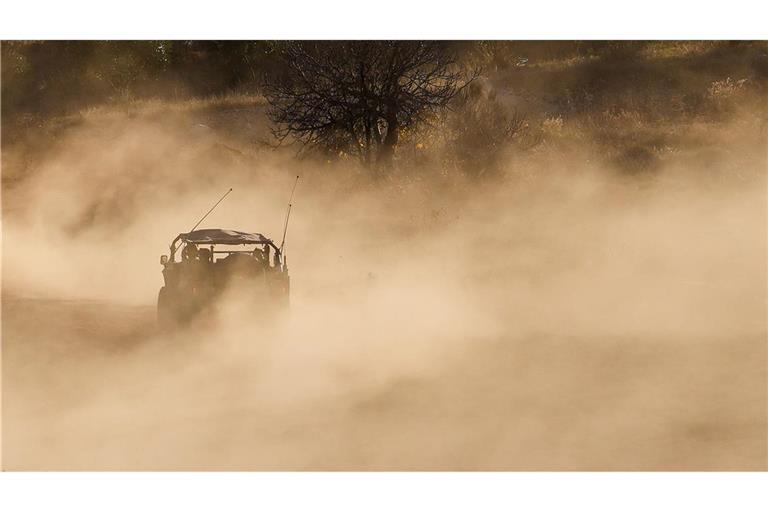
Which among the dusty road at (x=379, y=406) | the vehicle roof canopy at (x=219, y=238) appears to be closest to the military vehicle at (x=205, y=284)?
the vehicle roof canopy at (x=219, y=238)

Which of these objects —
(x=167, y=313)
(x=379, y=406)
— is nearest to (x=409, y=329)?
(x=167, y=313)

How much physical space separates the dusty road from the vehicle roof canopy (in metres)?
1.55

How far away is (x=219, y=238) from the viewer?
724 inches

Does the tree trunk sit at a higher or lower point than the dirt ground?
higher

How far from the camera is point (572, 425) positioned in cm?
1422

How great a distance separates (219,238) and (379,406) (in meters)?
4.98

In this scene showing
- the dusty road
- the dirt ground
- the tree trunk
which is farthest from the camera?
the tree trunk

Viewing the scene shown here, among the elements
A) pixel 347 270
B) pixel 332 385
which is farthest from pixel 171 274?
pixel 347 270

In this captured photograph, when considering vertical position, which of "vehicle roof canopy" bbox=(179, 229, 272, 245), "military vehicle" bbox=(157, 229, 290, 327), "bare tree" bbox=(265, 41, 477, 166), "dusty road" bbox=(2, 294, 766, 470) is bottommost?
"dusty road" bbox=(2, 294, 766, 470)

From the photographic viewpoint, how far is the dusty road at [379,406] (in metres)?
12.9

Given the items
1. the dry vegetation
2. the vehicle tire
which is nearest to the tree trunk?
the dry vegetation

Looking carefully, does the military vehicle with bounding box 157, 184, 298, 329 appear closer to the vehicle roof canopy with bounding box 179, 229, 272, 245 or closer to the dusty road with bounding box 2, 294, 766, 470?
the vehicle roof canopy with bounding box 179, 229, 272, 245

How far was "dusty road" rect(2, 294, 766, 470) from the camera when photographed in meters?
12.9

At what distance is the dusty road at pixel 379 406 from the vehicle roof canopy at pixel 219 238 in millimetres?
1555
